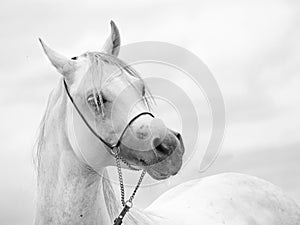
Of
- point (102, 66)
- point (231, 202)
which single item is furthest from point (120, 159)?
point (231, 202)

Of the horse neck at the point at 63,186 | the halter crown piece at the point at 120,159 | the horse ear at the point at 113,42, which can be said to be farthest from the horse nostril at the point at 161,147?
the horse ear at the point at 113,42

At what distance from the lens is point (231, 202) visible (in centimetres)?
709

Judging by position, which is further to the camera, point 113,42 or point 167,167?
point 113,42

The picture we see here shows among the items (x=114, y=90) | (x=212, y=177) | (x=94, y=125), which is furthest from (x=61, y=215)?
(x=212, y=177)

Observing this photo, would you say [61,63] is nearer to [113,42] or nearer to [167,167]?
[113,42]

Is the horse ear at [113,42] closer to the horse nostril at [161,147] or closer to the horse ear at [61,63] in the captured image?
the horse ear at [61,63]

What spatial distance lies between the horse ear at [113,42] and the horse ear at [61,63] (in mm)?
483

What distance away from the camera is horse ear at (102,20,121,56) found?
5.41m

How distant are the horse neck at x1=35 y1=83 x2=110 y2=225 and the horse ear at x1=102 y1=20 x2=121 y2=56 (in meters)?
0.73

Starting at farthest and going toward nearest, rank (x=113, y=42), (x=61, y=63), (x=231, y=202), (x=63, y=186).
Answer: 1. (x=231, y=202)
2. (x=113, y=42)
3. (x=61, y=63)
4. (x=63, y=186)

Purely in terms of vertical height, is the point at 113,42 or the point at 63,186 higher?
the point at 113,42

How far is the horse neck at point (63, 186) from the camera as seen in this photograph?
4.84 meters

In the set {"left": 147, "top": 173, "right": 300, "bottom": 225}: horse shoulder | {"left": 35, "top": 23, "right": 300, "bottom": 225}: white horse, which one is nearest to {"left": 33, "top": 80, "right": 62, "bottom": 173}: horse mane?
{"left": 35, "top": 23, "right": 300, "bottom": 225}: white horse

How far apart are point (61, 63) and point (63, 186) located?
37.1 inches
